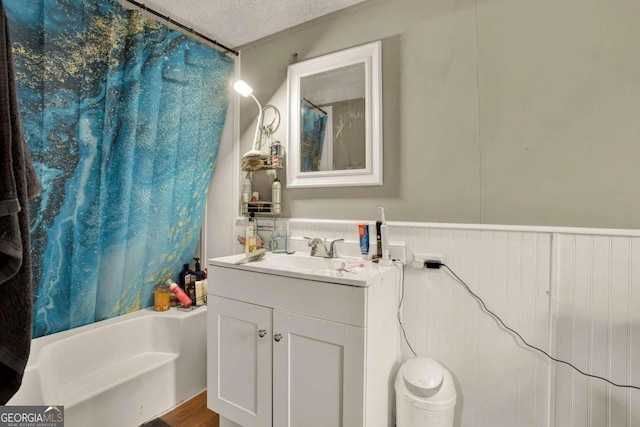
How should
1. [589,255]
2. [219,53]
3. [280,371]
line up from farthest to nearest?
[219,53]
[280,371]
[589,255]

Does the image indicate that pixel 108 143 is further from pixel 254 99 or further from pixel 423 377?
pixel 423 377

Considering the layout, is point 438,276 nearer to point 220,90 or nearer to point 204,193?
point 204,193

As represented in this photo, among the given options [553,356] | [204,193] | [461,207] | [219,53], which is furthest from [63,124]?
[553,356]

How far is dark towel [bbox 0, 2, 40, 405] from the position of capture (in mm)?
728

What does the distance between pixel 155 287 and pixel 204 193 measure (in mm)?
684

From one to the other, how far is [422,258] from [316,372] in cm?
69

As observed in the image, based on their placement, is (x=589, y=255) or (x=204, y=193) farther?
(x=204, y=193)

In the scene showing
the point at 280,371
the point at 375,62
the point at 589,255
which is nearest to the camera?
the point at 589,255

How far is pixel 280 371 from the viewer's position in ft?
4.25

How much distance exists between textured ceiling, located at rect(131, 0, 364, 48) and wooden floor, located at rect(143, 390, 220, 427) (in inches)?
85.6

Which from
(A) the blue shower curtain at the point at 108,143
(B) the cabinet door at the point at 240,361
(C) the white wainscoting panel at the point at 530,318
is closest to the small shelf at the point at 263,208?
(A) the blue shower curtain at the point at 108,143

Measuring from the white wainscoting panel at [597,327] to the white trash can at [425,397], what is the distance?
1.43ft

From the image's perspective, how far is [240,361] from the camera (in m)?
1.42

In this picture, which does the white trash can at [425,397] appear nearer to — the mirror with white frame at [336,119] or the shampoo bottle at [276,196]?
the mirror with white frame at [336,119]
